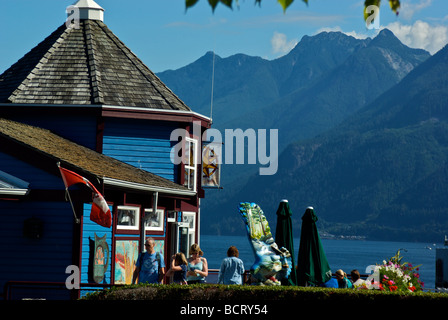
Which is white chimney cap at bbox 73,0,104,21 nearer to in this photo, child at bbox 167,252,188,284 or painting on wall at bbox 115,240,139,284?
painting on wall at bbox 115,240,139,284

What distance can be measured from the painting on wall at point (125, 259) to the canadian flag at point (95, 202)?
6.08 ft

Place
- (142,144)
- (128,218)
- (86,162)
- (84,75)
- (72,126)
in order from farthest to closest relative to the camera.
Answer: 1. (84,75)
2. (142,144)
3. (72,126)
4. (128,218)
5. (86,162)

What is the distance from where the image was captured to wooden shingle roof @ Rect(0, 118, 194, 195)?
17.8 metres

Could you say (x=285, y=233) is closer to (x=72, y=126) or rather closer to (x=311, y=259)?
(x=311, y=259)

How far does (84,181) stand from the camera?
1691cm

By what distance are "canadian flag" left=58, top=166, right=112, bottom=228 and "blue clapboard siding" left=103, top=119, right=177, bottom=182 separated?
502cm

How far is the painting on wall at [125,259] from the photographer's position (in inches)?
744

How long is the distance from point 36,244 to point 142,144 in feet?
18.2

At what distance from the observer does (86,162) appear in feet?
61.9

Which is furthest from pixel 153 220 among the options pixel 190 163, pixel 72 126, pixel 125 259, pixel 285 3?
pixel 285 3
